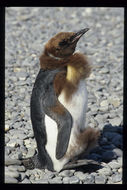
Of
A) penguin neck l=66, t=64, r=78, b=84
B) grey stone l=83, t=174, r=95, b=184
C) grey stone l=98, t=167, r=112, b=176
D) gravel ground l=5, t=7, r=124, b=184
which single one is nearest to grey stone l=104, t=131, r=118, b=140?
gravel ground l=5, t=7, r=124, b=184

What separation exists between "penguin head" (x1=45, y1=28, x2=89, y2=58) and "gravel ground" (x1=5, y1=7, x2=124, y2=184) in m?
0.51

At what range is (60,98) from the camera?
2.04 m

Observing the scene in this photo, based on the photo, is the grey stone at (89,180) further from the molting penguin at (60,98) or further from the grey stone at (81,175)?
the molting penguin at (60,98)

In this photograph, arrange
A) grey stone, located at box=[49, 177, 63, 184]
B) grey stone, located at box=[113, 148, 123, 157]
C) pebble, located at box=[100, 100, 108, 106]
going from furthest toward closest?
pebble, located at box=[100, 100, 108, 106] < grey stone, located at box=[113, 148, 123, 157] < grey stone, located at box=[49, 177, 63, 184]

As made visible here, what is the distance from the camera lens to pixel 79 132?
2.13 m

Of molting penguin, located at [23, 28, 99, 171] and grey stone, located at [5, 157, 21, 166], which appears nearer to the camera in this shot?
molting penguin, located at [23, 28, 99, 171]

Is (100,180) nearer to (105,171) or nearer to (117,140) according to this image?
(105,171)

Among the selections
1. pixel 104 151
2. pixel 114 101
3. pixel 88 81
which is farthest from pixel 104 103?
pixel 104 151

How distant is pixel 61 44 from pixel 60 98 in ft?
0.90

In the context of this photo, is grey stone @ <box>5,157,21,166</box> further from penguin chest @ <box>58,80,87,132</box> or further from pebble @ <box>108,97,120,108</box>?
pebble @ <box>108,97,120,108</box>

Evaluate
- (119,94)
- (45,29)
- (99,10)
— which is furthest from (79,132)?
(99,10)

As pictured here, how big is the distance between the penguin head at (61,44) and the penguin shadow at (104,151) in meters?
0.59

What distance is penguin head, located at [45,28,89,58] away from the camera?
2.04m

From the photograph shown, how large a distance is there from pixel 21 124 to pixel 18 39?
1937 mm
